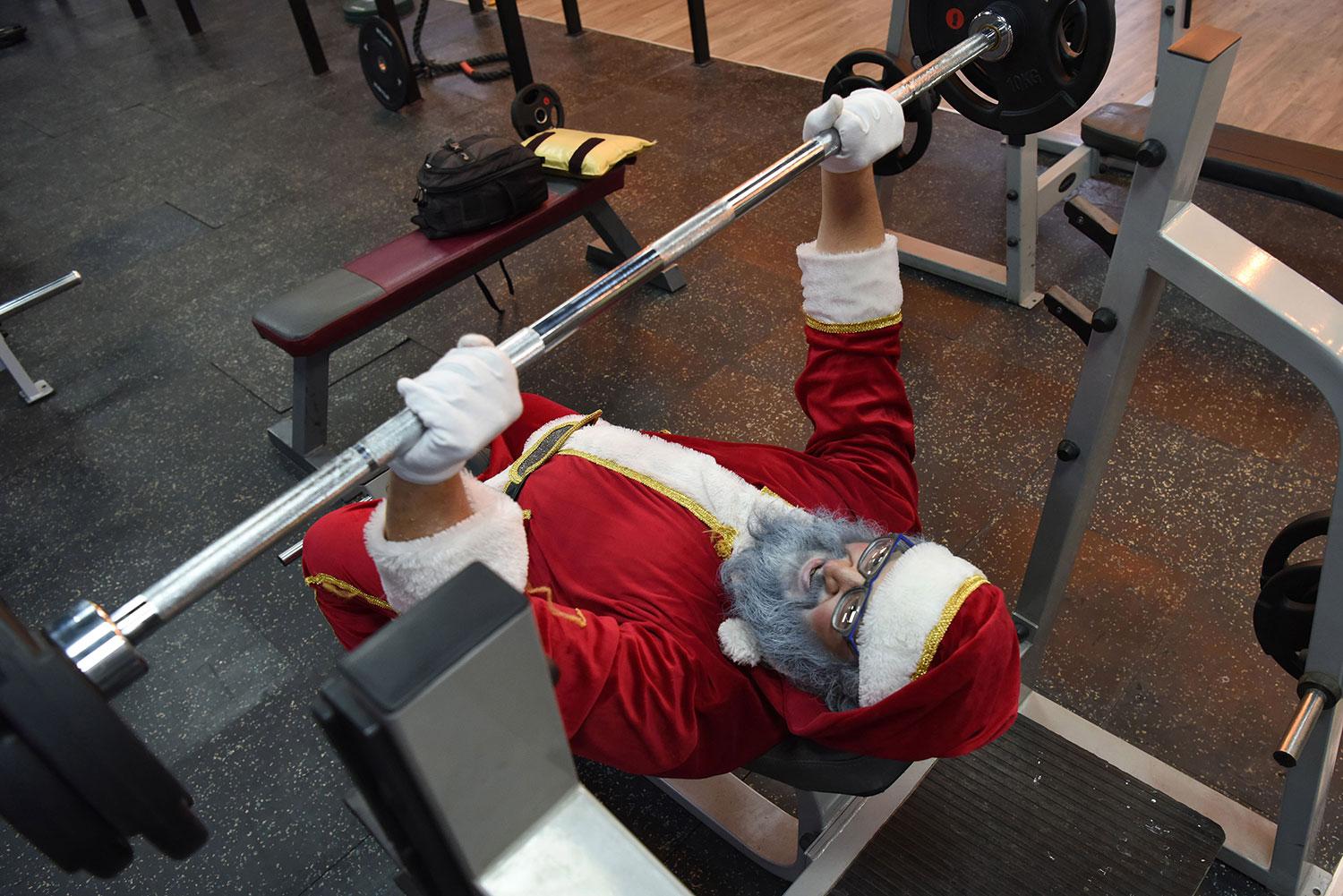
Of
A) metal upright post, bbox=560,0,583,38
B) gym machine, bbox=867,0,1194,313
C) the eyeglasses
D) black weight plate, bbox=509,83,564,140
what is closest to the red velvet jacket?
the eyeglasses

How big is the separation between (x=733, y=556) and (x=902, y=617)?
0.33m

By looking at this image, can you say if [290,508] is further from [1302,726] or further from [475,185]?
[475,185]

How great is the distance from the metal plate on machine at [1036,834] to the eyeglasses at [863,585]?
20.3 inches

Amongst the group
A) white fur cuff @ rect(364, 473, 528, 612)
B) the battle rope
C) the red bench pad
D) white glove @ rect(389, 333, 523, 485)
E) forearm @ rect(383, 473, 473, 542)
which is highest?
white glove @ rect(389, 333, 523, 485)

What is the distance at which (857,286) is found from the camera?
1513mm

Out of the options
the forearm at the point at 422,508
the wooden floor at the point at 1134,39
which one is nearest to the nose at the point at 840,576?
the forearm at the point at 422,508

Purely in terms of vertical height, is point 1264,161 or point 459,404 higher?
point 459,404

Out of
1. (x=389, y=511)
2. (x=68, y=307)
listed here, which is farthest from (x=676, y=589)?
(x=68, y=307)

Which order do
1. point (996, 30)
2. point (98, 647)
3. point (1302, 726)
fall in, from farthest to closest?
1. point (996, 30)
2. point (1302, 726)
3. point (98, 647)

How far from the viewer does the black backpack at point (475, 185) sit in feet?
8.02

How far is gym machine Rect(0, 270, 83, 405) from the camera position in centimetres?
250

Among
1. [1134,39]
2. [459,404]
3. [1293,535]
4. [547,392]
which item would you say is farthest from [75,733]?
[1134,39]

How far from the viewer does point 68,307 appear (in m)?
3.37

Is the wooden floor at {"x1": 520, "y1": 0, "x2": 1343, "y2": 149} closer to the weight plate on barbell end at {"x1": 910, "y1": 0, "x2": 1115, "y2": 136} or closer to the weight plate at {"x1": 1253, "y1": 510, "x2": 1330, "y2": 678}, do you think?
the weight plate on barbell end at {"x1": 910, "y1": 0, "x2": 1115, "y2": 136}
